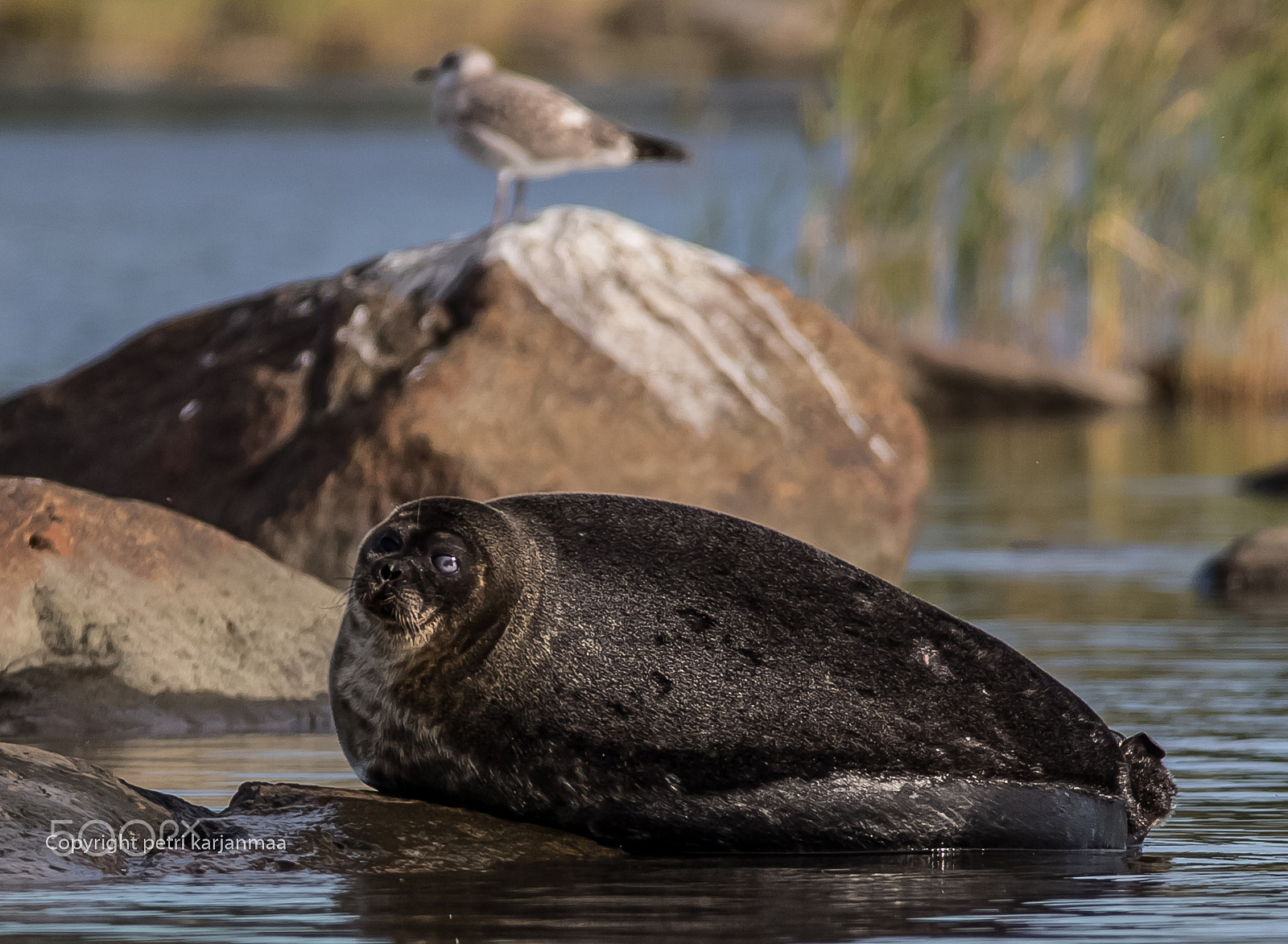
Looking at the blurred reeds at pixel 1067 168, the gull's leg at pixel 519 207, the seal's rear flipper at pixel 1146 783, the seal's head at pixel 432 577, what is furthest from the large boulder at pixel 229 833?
the blurred reeds at pixel 1067 168

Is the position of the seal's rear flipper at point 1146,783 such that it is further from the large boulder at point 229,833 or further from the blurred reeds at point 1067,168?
the blurred reeds at point 1067,168

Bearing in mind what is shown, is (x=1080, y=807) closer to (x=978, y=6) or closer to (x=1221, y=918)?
(x=1221, y=918)

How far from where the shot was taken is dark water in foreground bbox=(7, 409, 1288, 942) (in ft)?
17.2

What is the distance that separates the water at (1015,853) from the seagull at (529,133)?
2.44 metres

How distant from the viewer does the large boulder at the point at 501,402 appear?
10312mm

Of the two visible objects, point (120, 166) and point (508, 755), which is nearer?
point (508, 755)

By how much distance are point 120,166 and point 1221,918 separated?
4665 centimetres

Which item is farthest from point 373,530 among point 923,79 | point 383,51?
point 383,51

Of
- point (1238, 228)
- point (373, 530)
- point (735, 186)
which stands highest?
point (373, 530)

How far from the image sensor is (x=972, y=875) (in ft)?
19.5

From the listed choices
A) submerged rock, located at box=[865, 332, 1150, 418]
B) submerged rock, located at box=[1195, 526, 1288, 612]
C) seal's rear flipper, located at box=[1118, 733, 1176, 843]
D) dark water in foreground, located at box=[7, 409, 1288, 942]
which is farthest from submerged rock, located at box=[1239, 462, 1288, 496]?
seal's rear flipper, located at box=[1118, 733, 1176, 843]

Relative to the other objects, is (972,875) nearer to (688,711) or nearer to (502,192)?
(688,711)

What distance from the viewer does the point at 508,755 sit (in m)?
6.12

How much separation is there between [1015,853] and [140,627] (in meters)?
3.15
